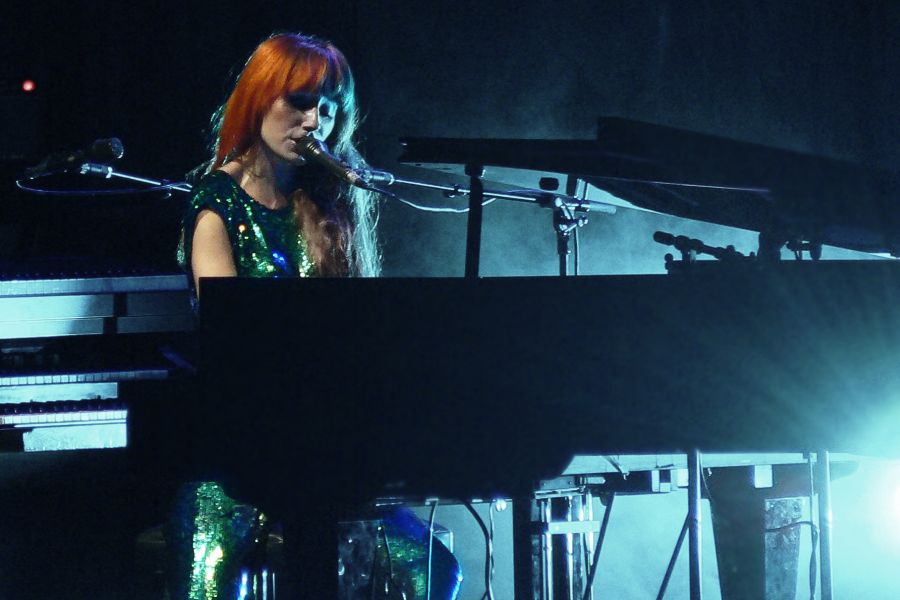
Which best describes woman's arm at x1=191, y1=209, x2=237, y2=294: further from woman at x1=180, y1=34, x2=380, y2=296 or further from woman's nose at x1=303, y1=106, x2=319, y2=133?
woman's nose at x1=303, y1=106, x2=319, y2=133

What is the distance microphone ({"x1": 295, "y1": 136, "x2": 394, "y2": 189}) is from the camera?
175 centimetres

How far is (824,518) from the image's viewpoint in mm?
2764

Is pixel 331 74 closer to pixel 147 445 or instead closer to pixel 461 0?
pixel 147 445

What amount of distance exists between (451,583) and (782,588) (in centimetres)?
100

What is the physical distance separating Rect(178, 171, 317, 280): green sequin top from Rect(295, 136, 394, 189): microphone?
0.19 meters

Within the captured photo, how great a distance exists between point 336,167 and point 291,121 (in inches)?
15.1

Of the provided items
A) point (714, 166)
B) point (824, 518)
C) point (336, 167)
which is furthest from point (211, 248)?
point (824, 518)

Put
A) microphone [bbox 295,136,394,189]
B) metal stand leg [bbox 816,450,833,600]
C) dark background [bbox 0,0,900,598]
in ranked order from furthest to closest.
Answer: dark background [bbox 0,0,900,598] < metal stand leg [bbox 816,450,833,600] < microphone [bbox 295,136,394,189]

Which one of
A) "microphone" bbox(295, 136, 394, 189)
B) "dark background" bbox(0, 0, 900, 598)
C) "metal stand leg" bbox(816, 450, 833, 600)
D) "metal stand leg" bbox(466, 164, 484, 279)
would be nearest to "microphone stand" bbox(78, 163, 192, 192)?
"microphone" bbox(295, 136, 394, 189)

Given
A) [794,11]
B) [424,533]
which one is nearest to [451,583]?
[424,533]

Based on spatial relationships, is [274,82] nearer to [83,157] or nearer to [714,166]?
[83,157]

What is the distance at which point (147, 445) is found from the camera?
1.47 m

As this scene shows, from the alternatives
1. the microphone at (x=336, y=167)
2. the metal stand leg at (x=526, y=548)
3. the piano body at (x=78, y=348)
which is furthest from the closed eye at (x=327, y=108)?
the metal stand leg at (x=526, y=548)

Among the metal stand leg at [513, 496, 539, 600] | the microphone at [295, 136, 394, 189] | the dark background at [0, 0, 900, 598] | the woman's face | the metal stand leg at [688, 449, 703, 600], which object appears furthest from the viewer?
the dark background at [0, 0, 900, 598]
